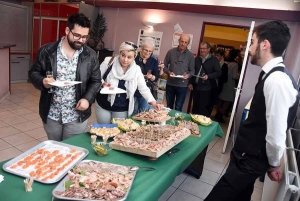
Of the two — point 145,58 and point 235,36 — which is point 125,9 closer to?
point 145,58

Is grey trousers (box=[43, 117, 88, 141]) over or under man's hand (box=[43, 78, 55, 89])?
under

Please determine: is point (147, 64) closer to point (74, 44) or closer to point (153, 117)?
point (153, 117)

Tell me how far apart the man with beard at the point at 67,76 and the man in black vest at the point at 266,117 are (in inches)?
48.2

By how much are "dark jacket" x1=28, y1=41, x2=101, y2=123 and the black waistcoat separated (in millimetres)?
1236

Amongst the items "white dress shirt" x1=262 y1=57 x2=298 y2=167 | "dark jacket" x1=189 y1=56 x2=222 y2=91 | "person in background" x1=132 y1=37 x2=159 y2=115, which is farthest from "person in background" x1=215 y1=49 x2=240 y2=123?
"white dress shirt" x1=262 y1=57 x2=298 y2=167

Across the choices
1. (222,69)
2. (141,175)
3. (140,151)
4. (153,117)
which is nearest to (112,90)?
(153,117)

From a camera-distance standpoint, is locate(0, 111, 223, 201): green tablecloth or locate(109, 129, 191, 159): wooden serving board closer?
locate(0, 111, 223, 201): green tablecloth

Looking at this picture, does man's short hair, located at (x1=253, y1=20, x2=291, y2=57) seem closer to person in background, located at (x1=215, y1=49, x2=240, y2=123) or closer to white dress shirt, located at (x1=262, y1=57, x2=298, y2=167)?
white dress shirt, located at (x1=262, y1=57, x2=298, y2=167)

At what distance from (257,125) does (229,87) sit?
3.88 meters

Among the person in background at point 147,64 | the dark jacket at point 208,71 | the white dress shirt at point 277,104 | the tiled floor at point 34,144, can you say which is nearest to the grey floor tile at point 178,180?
the tiled floor at point 34,144

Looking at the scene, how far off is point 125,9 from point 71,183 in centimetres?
514

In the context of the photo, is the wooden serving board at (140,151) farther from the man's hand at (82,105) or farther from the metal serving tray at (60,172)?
the man's hand at (82,105)

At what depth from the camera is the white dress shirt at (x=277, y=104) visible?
4.73 feet

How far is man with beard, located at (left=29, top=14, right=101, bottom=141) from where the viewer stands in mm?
1827
